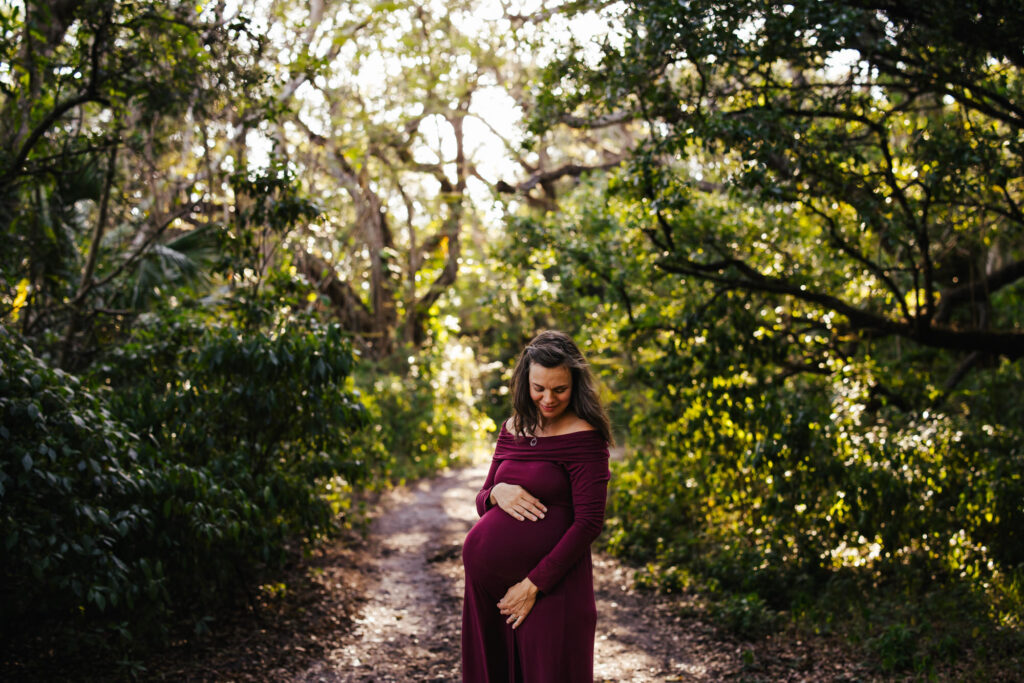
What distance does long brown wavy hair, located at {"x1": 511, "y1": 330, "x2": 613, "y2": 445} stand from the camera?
2949mm

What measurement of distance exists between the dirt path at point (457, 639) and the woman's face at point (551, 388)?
10.3ft

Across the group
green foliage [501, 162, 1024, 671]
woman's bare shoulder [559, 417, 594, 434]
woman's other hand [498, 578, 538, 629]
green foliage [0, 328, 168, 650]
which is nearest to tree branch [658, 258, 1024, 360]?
green foliage [501, 162, 1024, 671]

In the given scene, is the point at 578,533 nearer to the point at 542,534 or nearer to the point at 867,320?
the point at 542,534

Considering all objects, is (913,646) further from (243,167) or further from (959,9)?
(243,167)

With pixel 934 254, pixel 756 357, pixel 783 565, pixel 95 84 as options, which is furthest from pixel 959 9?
pixel 95 84

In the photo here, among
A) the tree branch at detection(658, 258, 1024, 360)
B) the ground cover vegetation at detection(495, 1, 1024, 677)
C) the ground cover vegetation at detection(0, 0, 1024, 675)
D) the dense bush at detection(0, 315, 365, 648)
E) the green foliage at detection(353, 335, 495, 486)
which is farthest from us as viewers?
the green foliage at detection(353, 335, 495, 486)

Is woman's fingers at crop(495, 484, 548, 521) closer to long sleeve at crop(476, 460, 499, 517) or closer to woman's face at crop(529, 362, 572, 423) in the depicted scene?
long sleeve at crop(476, 460, 499, 517)

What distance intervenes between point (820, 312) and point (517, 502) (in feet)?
18.6

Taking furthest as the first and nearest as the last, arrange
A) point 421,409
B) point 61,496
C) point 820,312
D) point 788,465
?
1. point 421,409
2. point 820,312
3. point 788,465
4. point 61,496

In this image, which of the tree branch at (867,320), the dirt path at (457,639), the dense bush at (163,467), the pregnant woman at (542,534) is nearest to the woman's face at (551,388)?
the pregnant woman at (542,534)

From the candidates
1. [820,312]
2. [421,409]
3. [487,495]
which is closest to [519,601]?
[487,495]

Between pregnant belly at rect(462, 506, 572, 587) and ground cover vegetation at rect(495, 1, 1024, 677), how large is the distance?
11.2 ft

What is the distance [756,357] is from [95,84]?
6023 mm

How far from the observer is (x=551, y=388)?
2.93m
